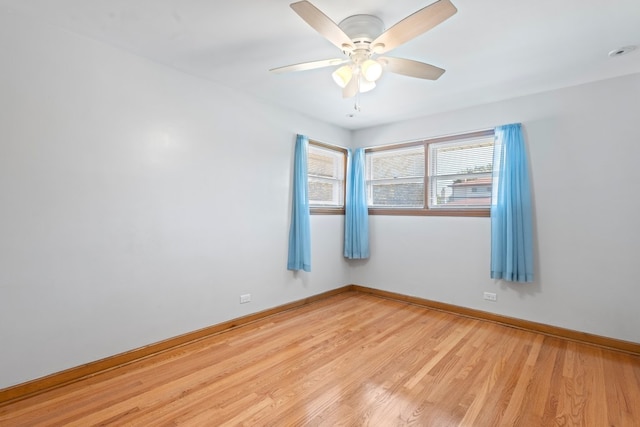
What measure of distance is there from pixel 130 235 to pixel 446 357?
2945 mm

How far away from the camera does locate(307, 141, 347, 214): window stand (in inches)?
174

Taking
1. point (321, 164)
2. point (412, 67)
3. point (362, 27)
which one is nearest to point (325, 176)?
point (321, 164)

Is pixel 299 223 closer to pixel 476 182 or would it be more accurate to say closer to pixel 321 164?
pixel 321 164

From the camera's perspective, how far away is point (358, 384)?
228 centimetres

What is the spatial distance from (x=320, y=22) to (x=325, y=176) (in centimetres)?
297

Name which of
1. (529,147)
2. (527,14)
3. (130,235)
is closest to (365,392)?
(130,235)

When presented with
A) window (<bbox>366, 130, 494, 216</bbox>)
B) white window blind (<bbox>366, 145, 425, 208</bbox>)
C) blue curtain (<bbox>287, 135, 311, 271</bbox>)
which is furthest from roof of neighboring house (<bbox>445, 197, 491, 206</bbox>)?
blue curtain (<bbox>287, 135, 311, 271</bbox>)

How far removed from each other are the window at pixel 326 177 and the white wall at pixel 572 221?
5.05 ft

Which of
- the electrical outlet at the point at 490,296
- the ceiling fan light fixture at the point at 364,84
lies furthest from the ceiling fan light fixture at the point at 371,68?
the electrical outlet at the point at 490,296

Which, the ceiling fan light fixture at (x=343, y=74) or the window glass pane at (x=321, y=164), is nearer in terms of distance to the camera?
the ceiling fan light fixture at (x=343, y=74)

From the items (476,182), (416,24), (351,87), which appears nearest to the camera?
(416,24)

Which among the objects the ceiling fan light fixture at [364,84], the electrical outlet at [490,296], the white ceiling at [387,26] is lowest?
the electrical outlet at [490,296]

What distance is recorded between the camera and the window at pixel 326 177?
4.42 m

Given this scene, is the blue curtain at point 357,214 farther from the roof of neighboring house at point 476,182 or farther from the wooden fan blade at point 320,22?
the wooden fan blade at point 320,22
